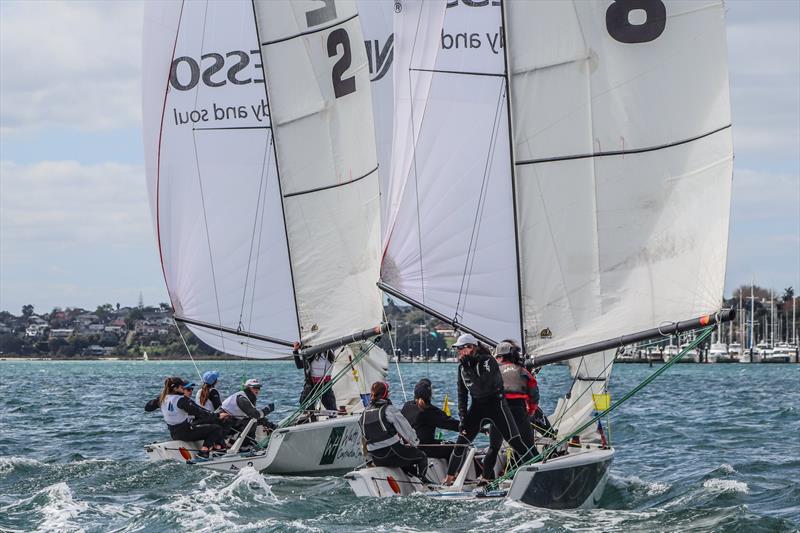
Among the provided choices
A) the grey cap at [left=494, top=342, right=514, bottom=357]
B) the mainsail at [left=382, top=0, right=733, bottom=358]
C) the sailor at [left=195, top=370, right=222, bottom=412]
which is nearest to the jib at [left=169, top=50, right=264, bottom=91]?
the sailor at [left=195, top=370, right=222, bottom=412]

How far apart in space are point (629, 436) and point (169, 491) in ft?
37.1

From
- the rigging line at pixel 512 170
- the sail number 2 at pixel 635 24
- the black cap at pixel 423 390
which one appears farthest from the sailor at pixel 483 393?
the sail number 2 at pixel 635 24

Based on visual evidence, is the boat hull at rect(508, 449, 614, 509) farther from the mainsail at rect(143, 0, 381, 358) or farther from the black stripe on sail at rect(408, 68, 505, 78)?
the mainsail at rect(143, 0, 381, 358)

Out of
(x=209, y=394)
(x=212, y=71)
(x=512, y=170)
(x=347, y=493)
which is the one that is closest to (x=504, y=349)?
(x=512, y=170)

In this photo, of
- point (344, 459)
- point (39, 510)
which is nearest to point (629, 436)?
point (344, 459)

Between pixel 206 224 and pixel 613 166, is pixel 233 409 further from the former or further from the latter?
pixel 613 166

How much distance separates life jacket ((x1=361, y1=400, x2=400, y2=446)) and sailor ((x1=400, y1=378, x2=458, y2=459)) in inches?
21.8

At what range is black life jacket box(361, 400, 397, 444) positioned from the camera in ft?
44.9

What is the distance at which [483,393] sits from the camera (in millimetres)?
13141

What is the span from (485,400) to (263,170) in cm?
838

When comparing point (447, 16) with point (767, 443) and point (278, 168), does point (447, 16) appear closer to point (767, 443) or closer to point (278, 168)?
point (278, 168)

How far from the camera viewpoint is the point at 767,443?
2208 cm

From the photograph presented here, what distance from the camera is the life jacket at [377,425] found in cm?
1367

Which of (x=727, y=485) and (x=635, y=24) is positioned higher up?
(x=635, y=24)
